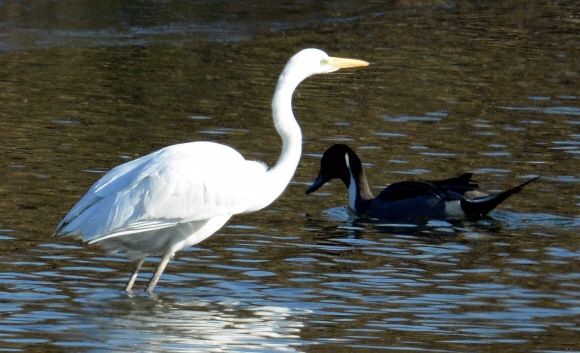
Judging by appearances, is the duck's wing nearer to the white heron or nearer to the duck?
the duck

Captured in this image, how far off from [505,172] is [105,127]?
480cm

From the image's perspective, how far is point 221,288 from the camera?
8.69 m

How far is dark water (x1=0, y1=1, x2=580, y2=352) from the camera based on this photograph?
7.83 metres

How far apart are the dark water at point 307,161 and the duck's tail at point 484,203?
0.46ft

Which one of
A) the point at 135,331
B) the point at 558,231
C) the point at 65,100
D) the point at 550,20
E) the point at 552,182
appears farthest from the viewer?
the point at 550,20

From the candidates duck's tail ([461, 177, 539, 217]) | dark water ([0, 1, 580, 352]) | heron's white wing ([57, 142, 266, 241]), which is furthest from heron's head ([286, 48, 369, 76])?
duck's tail ([461, 177, 539, 217])

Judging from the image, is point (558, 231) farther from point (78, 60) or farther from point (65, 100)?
point (78, 60)

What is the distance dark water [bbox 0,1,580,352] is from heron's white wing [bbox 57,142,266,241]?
1.78 ft

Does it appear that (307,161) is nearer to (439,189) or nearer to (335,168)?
(335,168)

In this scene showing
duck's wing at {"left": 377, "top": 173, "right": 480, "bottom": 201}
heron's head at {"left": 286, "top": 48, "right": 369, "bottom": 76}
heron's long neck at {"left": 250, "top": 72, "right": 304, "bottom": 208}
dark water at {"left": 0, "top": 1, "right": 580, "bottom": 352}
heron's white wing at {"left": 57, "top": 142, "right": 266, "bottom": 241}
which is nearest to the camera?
dark water at {"left": 0, "top": 1, "right": 580, "bottom": 352}

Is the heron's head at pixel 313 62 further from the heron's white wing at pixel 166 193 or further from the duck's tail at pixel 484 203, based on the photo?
the duck's tail at pixel 484 203

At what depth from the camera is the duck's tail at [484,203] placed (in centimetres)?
1128

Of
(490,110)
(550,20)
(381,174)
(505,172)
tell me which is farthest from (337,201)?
(550,20)

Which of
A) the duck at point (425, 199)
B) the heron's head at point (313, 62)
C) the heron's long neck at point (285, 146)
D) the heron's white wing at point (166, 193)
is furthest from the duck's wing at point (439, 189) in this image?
the heron's white wing at point (166, 193)
